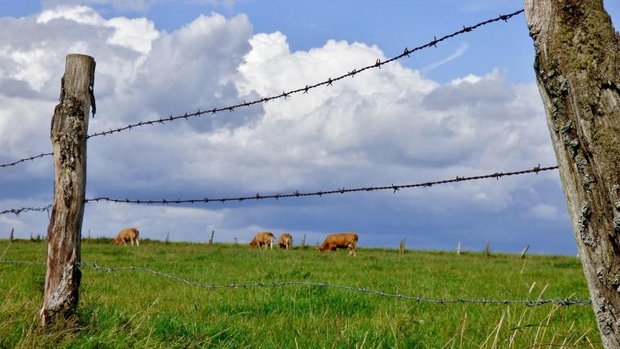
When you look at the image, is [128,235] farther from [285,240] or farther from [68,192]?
[68,192]

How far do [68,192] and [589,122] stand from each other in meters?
4.45

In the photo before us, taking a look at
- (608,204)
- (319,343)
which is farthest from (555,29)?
(319,343)

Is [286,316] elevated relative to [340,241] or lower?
lower

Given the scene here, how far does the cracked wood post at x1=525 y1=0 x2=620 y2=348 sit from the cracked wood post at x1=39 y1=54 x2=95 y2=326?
4.26 m

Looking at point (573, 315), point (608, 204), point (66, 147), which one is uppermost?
point (66, 147)

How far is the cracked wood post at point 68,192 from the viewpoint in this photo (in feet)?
19.3

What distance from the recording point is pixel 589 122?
2.96 meters

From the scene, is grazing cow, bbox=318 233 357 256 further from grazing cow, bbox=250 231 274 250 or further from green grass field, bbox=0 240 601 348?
green grass field, bbox=0 240 601 348

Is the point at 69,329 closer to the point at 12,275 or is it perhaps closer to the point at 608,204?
the point at 608,204

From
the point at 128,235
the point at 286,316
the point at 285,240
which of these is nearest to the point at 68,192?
the point at 286,316

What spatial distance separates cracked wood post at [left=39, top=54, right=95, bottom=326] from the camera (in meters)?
5.88

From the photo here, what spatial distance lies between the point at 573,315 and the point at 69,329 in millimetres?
6774

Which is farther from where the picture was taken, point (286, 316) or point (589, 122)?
point (286, 316)

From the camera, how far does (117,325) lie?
5.93 metres
